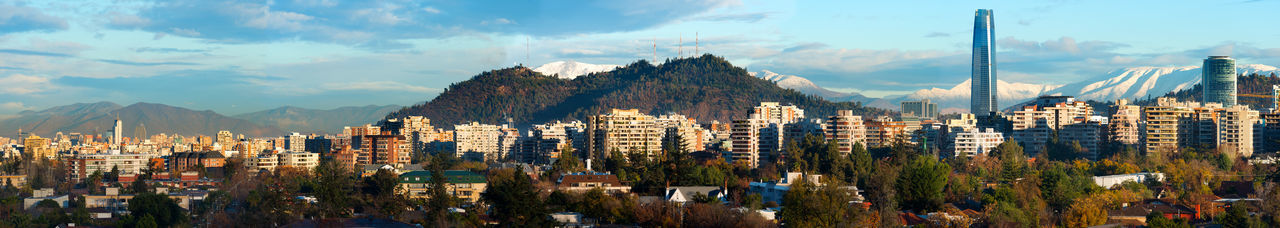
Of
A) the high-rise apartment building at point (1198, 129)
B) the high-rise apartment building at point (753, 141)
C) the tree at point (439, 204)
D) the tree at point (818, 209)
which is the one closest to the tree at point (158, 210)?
the tree at point (439, 204)

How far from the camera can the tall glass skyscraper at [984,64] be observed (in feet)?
374

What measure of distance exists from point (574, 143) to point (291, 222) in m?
34.2

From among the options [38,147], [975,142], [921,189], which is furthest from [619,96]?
[921,189]

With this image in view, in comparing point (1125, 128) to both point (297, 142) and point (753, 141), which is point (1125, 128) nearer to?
point (753, 141)

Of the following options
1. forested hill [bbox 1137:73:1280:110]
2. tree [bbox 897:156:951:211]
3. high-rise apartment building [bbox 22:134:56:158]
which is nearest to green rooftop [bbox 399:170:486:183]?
tree [bbox 897:156:951:211]

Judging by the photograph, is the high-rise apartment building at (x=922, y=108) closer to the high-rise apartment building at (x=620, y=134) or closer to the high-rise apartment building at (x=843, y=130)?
Answer: the high-rise apartment building at (x=843, y=130)

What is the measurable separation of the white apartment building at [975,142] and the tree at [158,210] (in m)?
33.3

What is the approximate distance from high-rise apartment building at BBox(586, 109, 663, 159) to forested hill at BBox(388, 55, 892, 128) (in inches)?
1979

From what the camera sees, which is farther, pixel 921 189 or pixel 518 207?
pixel 921 189

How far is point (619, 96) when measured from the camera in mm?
114188

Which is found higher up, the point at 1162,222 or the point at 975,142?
the point at 975,142

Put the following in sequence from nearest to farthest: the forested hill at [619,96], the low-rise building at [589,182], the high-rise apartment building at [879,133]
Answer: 1. the low-rise building at [589,182]
2. the high-rise apartment building at [879,133]
3. the forested hill at [619,96]

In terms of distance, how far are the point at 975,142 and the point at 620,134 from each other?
15.8 m

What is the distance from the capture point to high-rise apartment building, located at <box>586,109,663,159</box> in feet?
177
